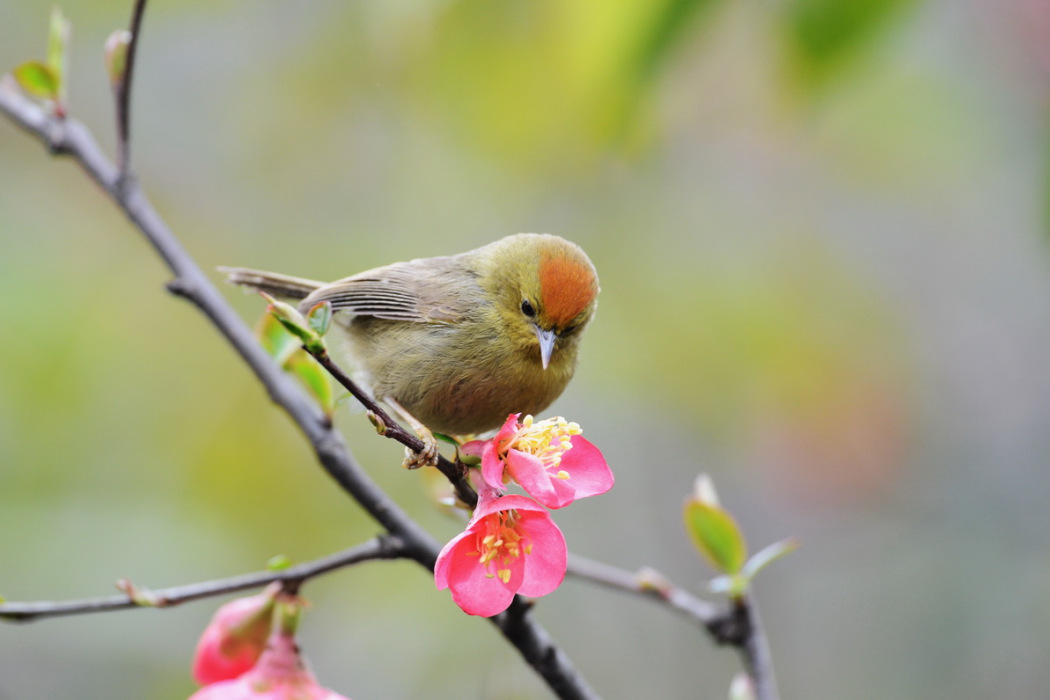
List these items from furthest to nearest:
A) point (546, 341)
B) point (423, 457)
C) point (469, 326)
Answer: point (469, 326), point (546, 341), point (423, 457)

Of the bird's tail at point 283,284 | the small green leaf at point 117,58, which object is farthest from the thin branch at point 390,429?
the bird's tail at point 283,284

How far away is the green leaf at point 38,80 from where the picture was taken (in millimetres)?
2499

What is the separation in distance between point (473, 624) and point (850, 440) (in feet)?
8.22

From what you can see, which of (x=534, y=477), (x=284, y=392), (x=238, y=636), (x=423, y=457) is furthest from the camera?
(x=284, y=392)

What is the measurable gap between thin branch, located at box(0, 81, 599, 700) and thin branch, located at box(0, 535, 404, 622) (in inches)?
3.6

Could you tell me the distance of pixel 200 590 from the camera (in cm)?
196

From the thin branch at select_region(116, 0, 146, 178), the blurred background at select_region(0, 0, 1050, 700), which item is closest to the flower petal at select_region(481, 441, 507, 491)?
the blurred background at select_region(0, 0, 1050, 700)

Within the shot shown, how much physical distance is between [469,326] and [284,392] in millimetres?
796

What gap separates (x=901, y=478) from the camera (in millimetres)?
6141

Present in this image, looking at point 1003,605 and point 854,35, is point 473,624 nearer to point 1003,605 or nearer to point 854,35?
point 1003,605

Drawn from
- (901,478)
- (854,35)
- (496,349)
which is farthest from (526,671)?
(901,478)

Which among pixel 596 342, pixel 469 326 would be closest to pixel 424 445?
pixel 469 326

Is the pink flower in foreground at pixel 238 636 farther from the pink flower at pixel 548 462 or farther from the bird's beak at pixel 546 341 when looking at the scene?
the bird's beak at pixel 546 341

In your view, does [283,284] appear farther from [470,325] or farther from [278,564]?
[278,564]
